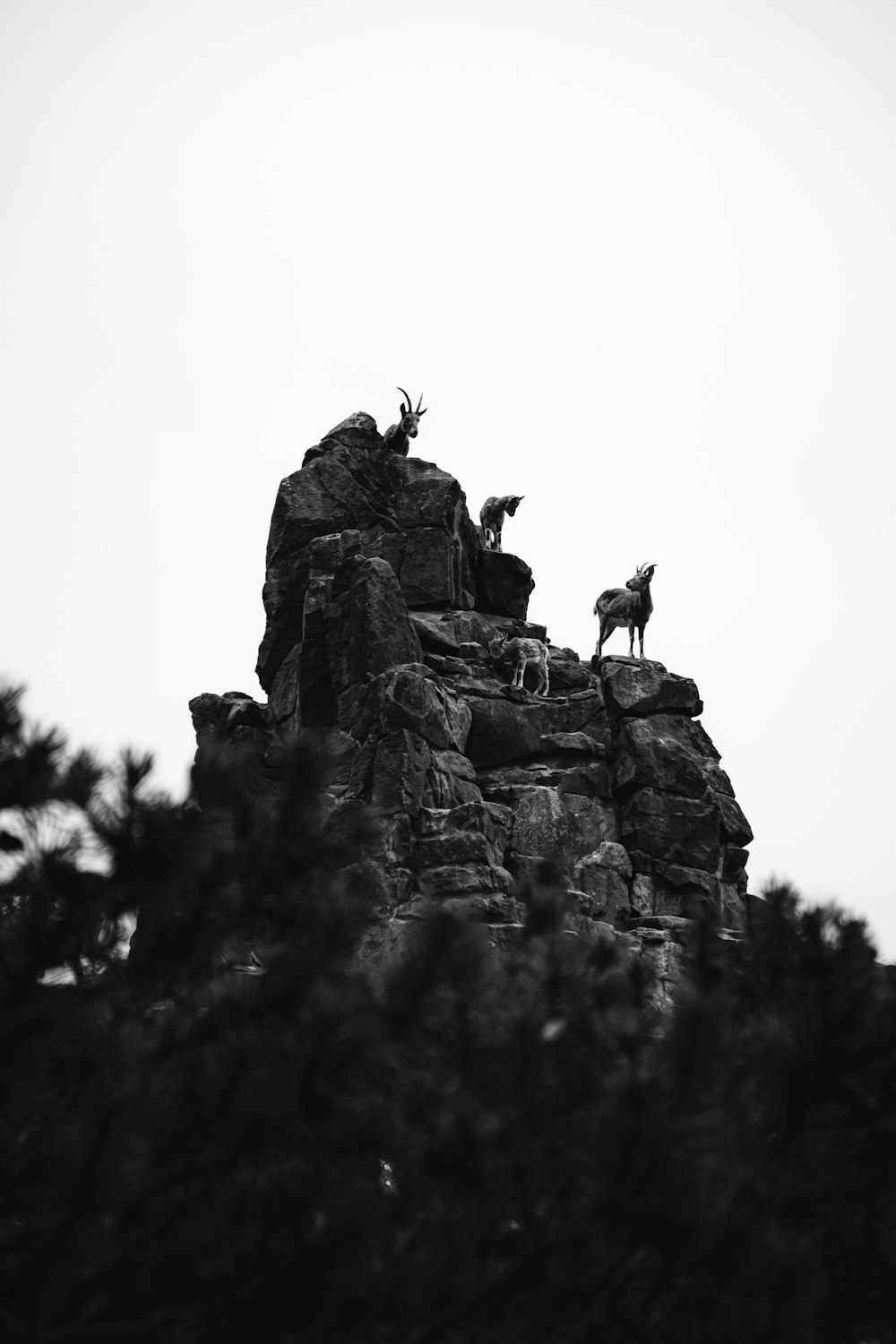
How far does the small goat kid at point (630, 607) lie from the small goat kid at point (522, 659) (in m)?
2.11

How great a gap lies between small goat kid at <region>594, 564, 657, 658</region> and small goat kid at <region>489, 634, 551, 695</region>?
6.93 ft

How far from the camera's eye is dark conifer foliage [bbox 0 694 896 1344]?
600cm

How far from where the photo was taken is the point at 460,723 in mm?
26125

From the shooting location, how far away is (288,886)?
786 centimetres

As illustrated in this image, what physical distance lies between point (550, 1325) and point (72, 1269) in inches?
90.9

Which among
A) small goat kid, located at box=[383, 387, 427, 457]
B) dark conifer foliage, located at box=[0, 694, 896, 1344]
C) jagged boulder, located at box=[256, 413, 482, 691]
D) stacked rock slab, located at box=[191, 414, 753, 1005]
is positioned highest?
small goat kid, located at box=[383, 387, 427, 457]

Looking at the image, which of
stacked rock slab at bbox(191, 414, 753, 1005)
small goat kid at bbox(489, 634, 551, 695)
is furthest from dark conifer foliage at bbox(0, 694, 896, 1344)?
small goat kid at bbox(489, 634, 551, 695)

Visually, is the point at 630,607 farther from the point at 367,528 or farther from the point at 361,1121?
the point at 361,1121

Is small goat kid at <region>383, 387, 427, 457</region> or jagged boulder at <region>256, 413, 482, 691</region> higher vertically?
small goat kid at <region>383, 387, 427, 457</region>

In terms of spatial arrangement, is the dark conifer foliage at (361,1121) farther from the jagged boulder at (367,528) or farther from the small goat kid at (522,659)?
the jagged boulder at (367,528)

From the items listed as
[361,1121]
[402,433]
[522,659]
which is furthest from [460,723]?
[361,1121]

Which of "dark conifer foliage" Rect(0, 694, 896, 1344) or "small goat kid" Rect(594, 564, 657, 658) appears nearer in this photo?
"dark conifer foliage" Rect(0, 694, 896, 1344)

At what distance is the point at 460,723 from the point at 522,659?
3555 millimetres

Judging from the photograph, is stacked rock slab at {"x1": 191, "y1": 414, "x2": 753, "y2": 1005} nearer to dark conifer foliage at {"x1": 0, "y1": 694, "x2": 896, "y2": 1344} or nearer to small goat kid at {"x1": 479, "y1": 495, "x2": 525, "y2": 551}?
small goat kid at {"x1": 479, "y1": 495, "x2": 525, "y2": 551}
